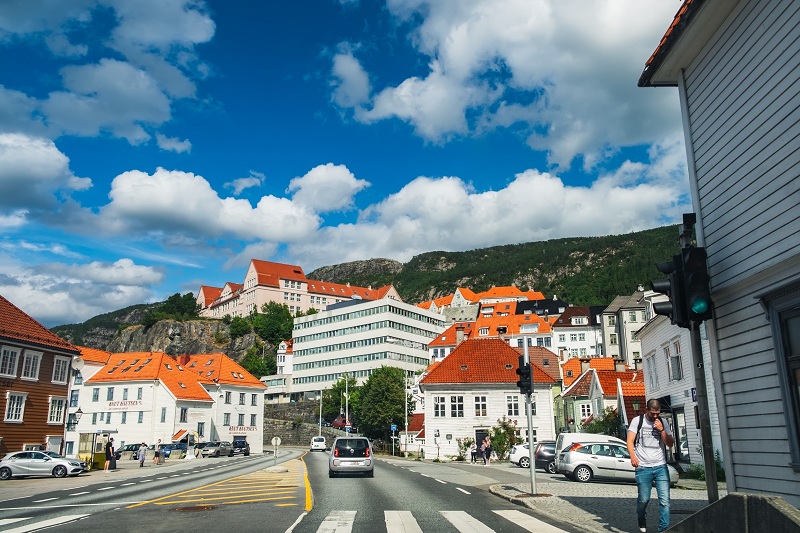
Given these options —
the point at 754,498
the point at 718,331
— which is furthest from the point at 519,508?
the point at 754,498

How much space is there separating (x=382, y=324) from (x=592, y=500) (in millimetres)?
86451

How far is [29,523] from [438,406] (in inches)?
1713

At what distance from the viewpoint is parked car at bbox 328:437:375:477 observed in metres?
24.7

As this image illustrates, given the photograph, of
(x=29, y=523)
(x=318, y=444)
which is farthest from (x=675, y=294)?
(x=318, y=444)

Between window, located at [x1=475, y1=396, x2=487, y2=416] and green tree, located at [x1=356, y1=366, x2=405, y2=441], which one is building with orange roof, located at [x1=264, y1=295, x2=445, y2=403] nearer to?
green tree, located at [x1=356, y1=366, x2=405, y2=441]

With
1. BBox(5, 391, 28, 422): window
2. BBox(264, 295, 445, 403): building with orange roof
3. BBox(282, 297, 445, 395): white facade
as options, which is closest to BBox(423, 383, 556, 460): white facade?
BBox(5, 391, 28, 422): window

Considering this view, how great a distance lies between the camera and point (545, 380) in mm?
53594

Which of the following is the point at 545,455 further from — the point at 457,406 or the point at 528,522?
the point at 457,406

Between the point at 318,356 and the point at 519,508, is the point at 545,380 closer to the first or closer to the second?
the point at 519,508

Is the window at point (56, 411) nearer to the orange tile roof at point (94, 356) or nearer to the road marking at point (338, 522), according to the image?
the orange tile roof at point (94, 356)

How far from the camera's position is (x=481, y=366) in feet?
180

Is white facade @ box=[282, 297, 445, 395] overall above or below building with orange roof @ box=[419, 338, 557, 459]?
above

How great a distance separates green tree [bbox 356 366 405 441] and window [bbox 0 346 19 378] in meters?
43.8

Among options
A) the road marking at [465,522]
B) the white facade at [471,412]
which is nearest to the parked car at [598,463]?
the road marking at [465,522]
